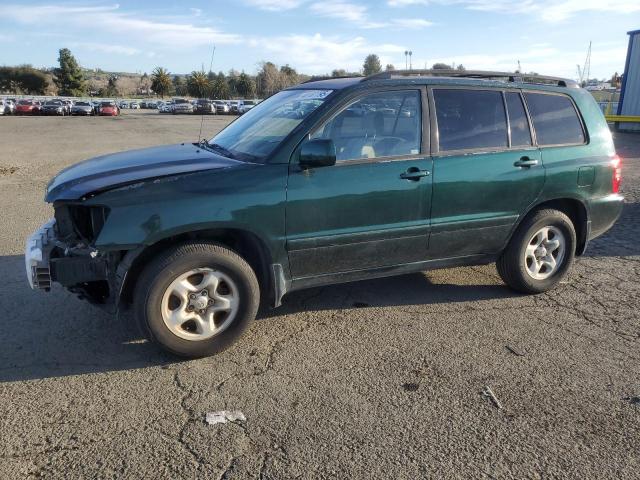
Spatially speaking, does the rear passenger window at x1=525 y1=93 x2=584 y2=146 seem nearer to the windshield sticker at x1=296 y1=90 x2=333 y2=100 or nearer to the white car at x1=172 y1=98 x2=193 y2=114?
the windshield sticker at x1=296 y1=90 x2=333 y2=100

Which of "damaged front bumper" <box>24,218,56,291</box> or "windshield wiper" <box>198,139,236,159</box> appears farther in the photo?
"windshield wiper" <box>198,139,236,159</box>

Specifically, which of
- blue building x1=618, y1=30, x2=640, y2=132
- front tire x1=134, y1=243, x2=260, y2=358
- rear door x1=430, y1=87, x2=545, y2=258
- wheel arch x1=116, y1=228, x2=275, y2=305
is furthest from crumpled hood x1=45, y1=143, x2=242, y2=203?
blue building x1=618, y1=30, x2=640, y2=132

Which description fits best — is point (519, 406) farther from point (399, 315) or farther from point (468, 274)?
point (468, 274)

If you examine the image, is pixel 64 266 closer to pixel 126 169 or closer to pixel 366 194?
pixel 126 169

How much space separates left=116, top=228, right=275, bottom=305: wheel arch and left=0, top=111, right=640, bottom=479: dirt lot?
1.51 ft

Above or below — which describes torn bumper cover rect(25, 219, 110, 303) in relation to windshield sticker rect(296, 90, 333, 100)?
below

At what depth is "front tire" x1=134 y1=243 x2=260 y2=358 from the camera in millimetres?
3359

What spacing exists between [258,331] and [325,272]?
0.69 m

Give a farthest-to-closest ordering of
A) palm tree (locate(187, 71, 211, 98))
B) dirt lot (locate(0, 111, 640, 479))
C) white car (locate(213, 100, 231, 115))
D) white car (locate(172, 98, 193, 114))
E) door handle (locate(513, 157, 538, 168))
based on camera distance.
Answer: white car (locate(213, 100, 231, 115)) → white car (locate(172, 98, 193, 114)) → palm tree (locate(187, 71, 211, 98)) → door handle (locate(513, 157, 538, 168)) → dirt lot (locate(0, 111, 640, 479))

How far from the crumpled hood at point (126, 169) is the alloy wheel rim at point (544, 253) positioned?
2.75m

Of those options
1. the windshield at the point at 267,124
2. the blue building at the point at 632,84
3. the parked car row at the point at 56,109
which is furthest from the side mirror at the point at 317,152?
the parked car row at the point at 56,109

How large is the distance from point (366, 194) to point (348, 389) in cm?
141

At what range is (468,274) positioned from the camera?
5258 mm

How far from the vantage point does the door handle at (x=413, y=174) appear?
3939 millimetres
